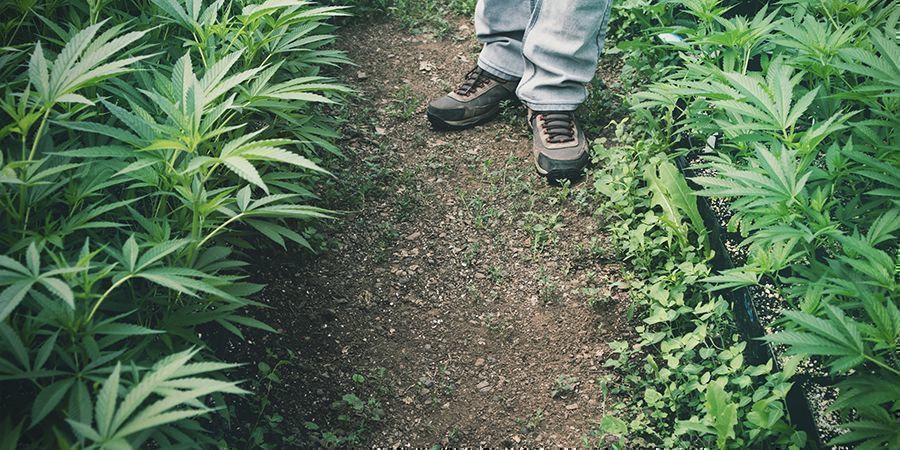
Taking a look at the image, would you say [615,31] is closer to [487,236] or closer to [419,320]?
[487,236]

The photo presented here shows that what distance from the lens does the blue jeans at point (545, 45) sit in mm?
3301

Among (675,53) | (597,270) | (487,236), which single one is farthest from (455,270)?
(675,53)

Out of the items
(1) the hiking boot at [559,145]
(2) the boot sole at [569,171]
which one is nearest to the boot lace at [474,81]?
(1) the hiking boot at [559,145]

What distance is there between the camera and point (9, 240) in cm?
178

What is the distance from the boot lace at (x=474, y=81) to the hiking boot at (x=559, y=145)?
0.36 metres

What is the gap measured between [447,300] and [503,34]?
57.1 inches

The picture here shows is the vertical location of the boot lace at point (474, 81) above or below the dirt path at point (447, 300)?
above

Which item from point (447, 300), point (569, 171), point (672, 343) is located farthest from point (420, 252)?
point (672, 343)

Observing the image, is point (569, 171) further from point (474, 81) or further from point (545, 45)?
point (474, 81)

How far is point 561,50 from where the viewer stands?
10.9 feet

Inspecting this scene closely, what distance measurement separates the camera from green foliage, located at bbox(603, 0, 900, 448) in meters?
1.87

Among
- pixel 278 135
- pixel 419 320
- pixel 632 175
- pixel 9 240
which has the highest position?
pixel 9 240

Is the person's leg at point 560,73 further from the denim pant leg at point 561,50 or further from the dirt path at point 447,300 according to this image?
the dirt path at point 447,300

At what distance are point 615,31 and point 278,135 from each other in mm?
2116
